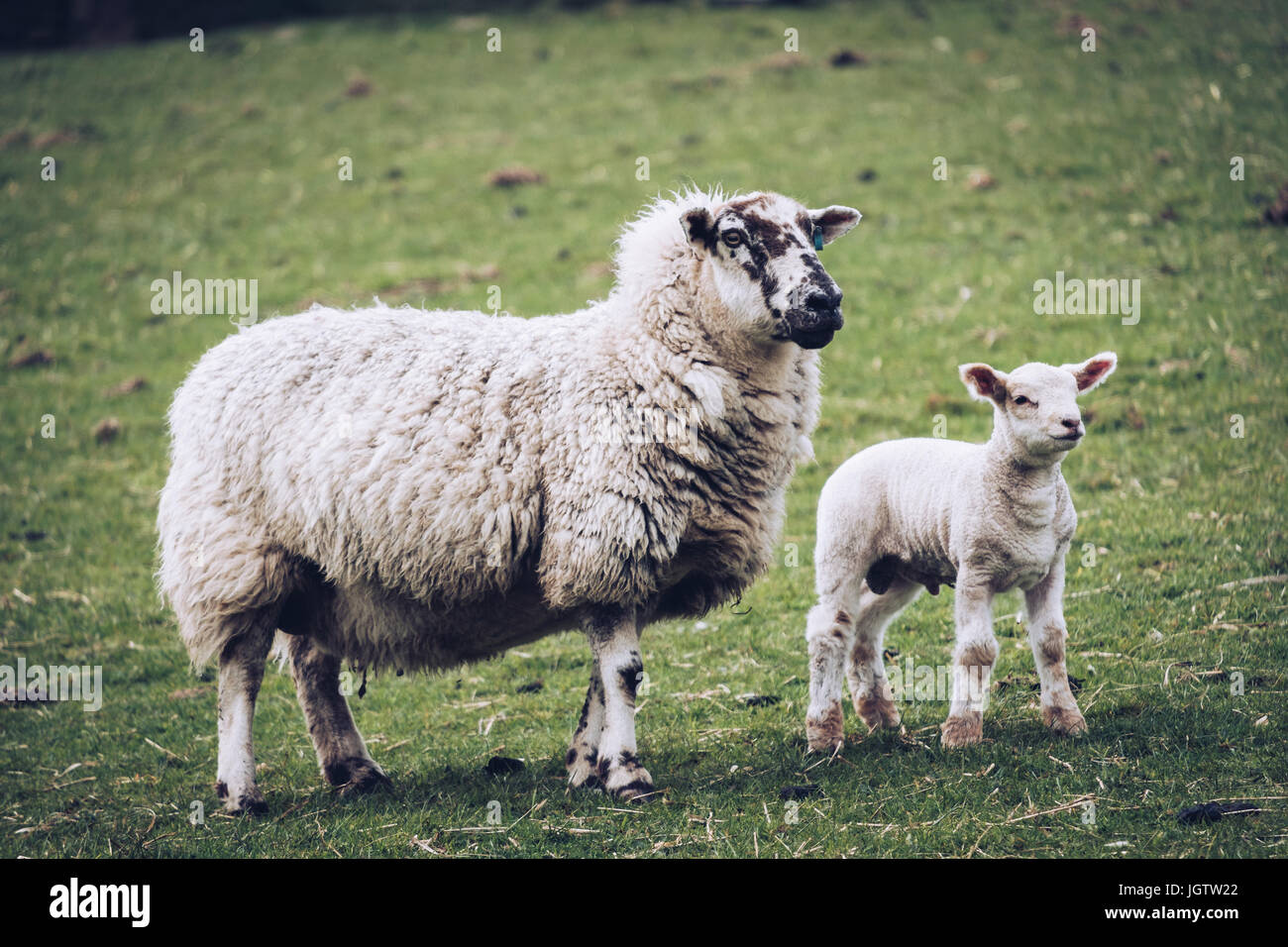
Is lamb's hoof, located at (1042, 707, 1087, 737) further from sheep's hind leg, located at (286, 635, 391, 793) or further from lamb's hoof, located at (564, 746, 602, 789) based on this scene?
sheep's hind leg, located at (286, 635, 391, 793)

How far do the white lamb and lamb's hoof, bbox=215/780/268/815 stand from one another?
2.89 metres

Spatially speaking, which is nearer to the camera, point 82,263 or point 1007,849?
point 1007,849

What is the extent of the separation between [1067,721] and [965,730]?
0.51 metres

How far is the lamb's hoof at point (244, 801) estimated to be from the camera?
6500 millimetres

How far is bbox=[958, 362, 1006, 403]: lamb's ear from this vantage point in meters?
5.76

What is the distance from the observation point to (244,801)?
257 inches

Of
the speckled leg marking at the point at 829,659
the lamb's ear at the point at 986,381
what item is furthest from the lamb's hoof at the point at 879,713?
the lamb's ear at the point at 986,381

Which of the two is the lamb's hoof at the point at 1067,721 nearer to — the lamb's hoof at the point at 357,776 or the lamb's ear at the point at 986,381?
the lamb's ear at the point at 986,381

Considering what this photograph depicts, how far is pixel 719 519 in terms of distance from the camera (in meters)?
6.28

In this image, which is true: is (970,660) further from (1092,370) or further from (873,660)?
(1092,370)
